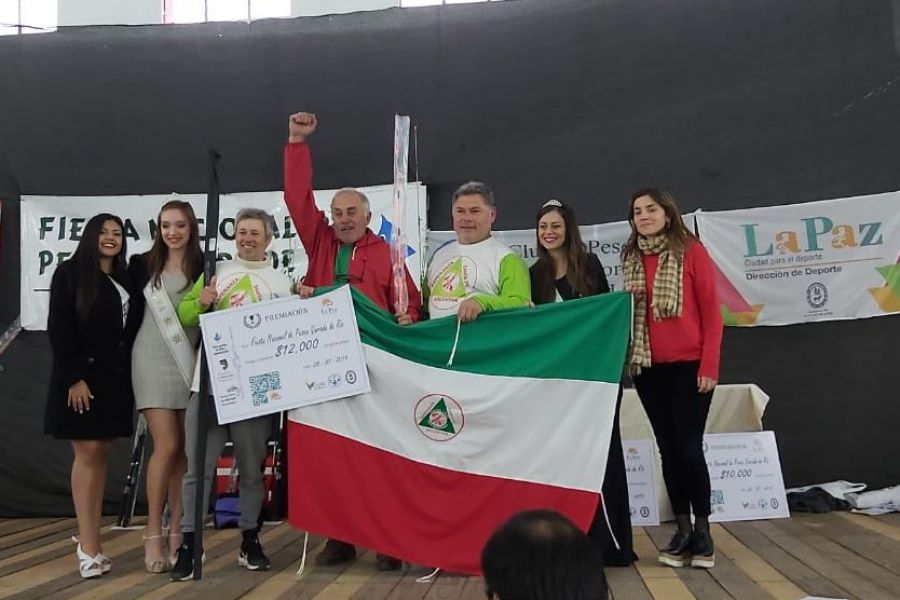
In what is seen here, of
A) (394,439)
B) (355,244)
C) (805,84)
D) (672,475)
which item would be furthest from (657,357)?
(805,84)

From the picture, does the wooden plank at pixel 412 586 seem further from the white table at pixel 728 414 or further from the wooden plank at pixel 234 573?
the white table at pixel 728 414

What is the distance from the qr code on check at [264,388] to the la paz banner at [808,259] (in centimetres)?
247

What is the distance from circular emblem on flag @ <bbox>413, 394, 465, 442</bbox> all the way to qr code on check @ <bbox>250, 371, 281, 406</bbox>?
1.63 feet

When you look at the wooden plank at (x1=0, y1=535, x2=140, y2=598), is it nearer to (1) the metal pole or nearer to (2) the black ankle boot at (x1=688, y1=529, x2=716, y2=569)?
(1) the metal pole

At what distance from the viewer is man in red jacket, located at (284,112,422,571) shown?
2.82 m

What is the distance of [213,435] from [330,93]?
2.42m

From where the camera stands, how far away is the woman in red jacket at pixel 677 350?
2609 millimetres

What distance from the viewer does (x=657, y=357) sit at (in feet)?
8.66

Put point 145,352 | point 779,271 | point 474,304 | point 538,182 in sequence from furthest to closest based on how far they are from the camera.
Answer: point 538,182, point 779,271, point 145,352, point 474,304

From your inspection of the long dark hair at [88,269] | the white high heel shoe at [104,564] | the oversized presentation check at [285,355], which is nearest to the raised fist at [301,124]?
the oversized presentation check at [285,355]

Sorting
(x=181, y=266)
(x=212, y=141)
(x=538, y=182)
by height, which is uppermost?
(x=212, y=141)

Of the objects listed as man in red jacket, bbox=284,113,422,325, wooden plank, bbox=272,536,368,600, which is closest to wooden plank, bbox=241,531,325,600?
wooden plank, bbox=272,536,368,600

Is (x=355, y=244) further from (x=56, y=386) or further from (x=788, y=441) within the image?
(x=788, y=441)

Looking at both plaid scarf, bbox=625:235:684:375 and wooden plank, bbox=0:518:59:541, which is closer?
plaid scarf, bbox=625:235:684:375
